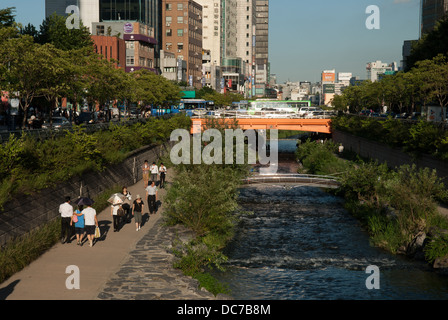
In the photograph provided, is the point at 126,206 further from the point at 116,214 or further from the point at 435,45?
the point at 435,45

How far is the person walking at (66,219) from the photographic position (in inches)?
862

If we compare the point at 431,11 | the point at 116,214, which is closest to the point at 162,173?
the point at 116,214

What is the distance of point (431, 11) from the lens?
139125mm

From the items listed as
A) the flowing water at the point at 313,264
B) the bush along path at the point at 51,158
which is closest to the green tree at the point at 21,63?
the bush along path at the point at 51,158

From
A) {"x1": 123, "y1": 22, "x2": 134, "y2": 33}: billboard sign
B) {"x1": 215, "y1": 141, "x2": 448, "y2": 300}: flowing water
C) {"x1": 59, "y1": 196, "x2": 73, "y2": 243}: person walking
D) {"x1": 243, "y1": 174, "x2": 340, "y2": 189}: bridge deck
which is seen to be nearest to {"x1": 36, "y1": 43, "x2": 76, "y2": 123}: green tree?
{"x1": 243, "y1": 174, "x2": 340, "y2": 189}: bridge deck

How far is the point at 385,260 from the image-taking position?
26422 millimetres

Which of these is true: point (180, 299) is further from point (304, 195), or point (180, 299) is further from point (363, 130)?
point (363, 130)

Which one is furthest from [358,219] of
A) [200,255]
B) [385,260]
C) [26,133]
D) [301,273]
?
[26,133]

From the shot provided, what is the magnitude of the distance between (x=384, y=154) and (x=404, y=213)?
26.7 m

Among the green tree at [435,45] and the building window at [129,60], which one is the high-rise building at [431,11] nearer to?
the green tree at [435,45]

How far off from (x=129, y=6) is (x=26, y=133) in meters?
116

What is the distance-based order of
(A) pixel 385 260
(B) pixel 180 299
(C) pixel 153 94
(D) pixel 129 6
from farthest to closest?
(D) pixel 129 6 → (C) pixel 153 94 → (A) pixel 385 260 → (B) pixel 180 299

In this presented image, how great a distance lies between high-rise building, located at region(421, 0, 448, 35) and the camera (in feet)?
432

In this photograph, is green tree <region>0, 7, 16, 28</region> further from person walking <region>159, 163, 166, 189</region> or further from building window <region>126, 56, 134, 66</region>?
building window <region>126, 56, 134, 66</region>
